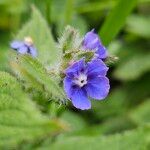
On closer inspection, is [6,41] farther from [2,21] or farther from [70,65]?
[70,65]

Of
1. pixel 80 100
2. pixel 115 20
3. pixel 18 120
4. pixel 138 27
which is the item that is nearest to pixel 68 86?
pixel 80 100

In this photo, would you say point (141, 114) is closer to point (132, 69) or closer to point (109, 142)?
point (132, 69)

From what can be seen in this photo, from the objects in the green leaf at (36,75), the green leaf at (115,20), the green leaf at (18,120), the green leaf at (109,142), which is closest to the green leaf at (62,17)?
the green leaf at (115,20)

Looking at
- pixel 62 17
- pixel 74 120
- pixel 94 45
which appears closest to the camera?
pixel 94 45

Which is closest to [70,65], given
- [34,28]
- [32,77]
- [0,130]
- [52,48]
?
[32,77]

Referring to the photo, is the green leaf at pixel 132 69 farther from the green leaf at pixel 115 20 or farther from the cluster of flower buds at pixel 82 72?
the cluster of flower buds at pixel 82 72

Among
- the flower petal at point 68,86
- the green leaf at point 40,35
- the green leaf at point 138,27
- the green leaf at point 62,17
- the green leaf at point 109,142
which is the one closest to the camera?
the flower petal at point 68,86
